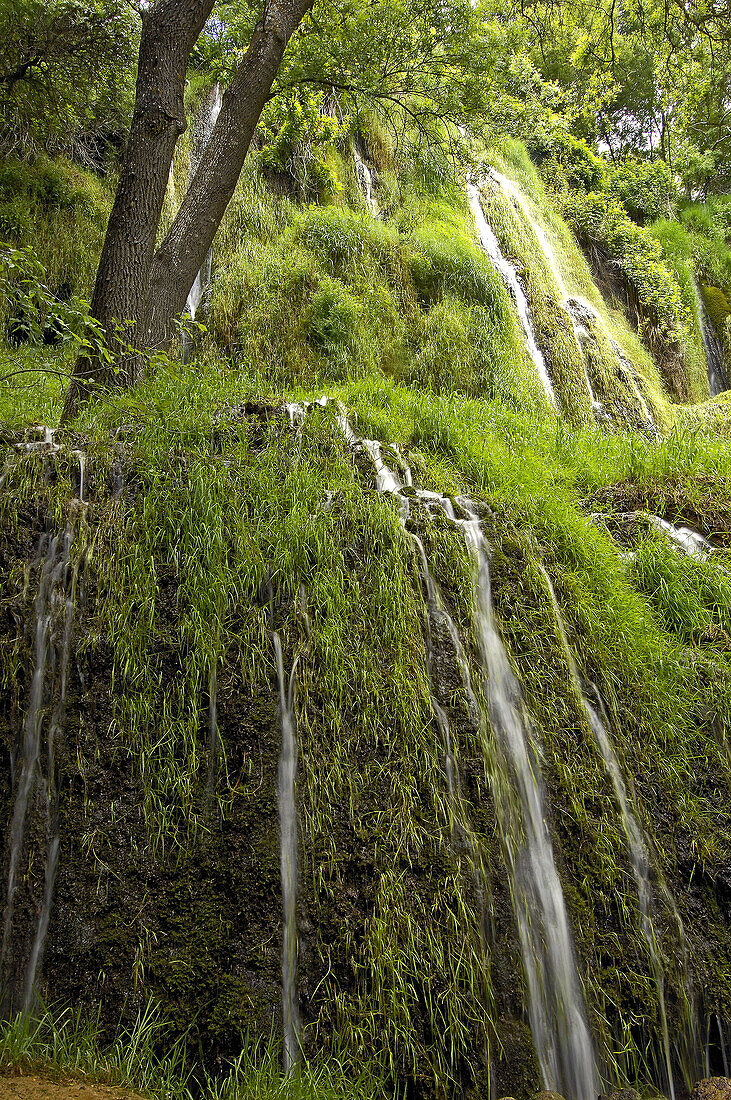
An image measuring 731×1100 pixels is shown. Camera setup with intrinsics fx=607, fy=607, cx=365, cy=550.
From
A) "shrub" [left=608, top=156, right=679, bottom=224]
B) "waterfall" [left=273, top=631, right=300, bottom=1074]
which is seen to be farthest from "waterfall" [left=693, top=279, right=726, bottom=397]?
"waterfall" [left=273, top=631, right=300, bottom=1074]

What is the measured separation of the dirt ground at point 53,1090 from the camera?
5.65 feet

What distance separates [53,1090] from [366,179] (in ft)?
35.3

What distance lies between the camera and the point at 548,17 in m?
7.09

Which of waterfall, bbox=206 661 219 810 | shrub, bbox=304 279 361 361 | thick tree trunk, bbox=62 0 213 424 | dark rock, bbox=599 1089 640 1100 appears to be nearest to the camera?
dark rock, bbox=599 1089 640 1100

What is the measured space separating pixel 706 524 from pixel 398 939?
369 centimetres

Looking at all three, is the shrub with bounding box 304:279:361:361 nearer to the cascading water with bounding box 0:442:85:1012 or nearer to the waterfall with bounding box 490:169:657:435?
the waterfall with bounding box 490:169:657:435

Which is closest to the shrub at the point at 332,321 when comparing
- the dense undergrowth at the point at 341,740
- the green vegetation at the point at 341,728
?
the green vegetation at the point at 341,728

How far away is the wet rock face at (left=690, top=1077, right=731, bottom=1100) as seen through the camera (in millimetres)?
2062

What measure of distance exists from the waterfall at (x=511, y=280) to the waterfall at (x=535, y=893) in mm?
5614

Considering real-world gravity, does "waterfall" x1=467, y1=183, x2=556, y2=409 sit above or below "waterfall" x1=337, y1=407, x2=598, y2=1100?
above

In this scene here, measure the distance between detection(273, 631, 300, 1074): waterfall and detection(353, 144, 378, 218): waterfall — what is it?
8.37 m

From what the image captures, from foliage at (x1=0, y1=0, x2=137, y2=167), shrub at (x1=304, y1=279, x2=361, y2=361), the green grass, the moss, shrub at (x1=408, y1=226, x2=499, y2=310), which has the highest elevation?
the moss

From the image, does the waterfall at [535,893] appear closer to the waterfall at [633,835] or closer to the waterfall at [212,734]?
the waterfall at [633,835]

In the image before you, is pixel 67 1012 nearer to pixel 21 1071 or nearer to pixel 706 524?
pixel 21 1071
